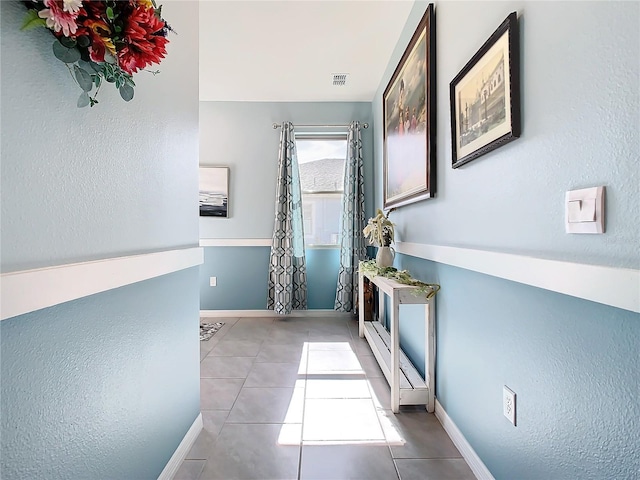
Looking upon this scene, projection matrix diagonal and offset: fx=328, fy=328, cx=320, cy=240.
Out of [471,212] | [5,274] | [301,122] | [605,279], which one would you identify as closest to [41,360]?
[5,274]

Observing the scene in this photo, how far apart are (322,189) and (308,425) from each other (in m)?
2.78

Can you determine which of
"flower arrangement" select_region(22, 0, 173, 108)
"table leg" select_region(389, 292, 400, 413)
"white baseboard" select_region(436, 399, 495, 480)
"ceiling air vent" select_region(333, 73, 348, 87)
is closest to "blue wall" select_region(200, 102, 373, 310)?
"ceiling air vent" select_region(333, 73, 348, 87)

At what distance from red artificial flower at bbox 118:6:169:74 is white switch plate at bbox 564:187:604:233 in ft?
3.67

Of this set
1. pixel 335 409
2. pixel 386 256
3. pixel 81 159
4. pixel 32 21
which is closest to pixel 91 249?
pixel 81 159

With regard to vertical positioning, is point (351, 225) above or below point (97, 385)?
above

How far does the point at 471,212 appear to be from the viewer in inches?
54.4

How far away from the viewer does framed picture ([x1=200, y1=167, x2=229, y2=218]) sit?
3.81 meters

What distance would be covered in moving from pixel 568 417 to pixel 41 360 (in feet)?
4.14

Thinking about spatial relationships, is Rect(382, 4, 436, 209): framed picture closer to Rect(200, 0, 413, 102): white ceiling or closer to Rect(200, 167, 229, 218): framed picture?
Rect(200, 0, 413, 102): white ceiling

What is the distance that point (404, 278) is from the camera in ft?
6.68

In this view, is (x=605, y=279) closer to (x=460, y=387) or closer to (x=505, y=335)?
(x=505, y=335)

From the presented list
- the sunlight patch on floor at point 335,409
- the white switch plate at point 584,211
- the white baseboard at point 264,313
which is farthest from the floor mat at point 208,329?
the white switch plate at point 584,211

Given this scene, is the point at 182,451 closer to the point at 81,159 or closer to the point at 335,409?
the point at 335,409

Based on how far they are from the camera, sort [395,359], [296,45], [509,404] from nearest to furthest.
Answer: [509,404], [395,359], [296,45]
